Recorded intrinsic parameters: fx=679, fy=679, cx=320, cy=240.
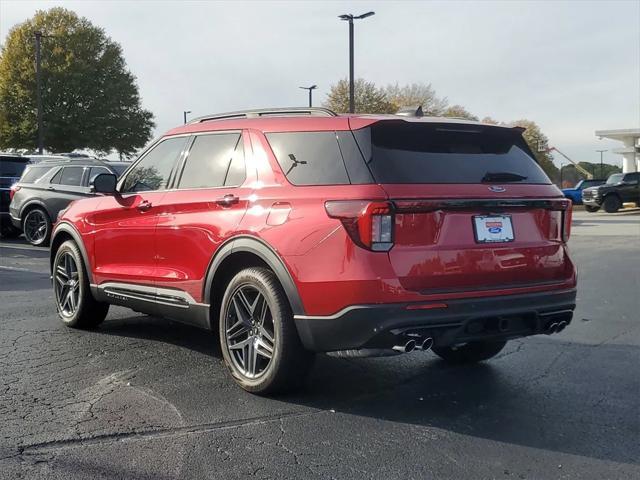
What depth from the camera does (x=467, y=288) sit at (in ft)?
12.7

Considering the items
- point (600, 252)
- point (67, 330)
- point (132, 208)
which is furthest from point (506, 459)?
point (600, 252)

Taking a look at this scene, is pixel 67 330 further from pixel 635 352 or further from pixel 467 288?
pixel 635 352

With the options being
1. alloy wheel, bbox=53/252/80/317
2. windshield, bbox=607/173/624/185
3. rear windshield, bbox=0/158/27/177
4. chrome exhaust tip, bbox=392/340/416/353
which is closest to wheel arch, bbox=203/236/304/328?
chrome exhaust tip, bbox=392/340/416/353

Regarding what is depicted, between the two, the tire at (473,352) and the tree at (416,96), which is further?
the tree at (416,96)

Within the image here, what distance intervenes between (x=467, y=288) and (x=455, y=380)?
113cm

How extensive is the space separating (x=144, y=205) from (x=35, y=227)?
9670mm

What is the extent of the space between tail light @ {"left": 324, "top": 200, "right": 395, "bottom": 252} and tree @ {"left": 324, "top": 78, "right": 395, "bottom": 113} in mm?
40235

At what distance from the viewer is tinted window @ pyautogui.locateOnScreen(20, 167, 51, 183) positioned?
45.8 feet

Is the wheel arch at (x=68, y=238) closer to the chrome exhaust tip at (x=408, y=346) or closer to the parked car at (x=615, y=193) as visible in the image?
the chrome exhaust tip at (x=408, y=346)

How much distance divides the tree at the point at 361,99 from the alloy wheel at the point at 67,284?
37897 millimetres

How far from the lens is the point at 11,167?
15.7 meters

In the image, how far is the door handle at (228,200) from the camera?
4406 millimetres

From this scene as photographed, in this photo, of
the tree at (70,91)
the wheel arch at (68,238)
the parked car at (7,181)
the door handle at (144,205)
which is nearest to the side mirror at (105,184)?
the door handle at (144,205)

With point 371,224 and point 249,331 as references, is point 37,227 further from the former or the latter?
point 371,224
